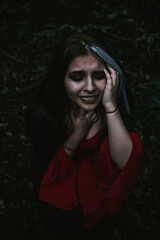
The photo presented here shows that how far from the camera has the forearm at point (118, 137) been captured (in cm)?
171

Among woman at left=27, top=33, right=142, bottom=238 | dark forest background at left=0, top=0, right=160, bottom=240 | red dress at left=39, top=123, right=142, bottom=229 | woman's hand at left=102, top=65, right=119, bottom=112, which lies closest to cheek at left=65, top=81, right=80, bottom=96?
woman at left=27, top=33, right=142, bottom=238

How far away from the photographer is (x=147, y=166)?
2.86 meters

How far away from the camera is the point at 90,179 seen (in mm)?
2006

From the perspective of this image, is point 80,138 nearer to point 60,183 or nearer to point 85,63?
point 60,183

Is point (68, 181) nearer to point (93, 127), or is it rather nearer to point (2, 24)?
point (93, 127)

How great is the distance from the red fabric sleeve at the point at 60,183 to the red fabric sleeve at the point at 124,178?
289 mm

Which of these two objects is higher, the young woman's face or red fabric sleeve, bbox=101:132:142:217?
Answer: the young woman's face

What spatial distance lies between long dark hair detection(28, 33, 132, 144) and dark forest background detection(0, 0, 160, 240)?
657mm

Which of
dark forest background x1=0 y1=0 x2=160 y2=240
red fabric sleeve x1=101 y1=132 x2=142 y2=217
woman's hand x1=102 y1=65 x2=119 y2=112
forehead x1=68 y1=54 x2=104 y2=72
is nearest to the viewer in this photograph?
forehead x1=68 y1=54 x2=104 y2=72

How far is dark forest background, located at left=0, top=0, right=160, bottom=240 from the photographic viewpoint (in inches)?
101

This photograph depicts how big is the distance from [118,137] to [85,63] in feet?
1.93

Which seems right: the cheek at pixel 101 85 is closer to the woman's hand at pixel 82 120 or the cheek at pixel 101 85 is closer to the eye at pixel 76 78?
the eye at pixel 76 78

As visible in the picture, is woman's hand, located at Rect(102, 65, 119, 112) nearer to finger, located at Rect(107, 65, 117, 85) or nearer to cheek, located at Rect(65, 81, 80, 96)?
finger, located at Rect(107, 65, 117, 85)

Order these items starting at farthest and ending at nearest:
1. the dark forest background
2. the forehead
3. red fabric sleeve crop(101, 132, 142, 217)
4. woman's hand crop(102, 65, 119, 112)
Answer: the dark forest background < red fabric sleeve crop(101, 132, 142, 217) < woman's hand crop(102, 65, 119, 112) < the forehead
